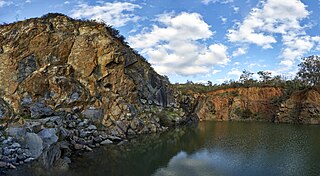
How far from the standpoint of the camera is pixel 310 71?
78938 millimetres

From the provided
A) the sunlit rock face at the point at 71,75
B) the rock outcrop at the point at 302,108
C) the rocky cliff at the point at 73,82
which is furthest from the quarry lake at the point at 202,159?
the rock outcrop at the point at 302,108

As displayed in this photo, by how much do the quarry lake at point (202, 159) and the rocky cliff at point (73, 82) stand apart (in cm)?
606

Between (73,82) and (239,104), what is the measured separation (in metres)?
55.3

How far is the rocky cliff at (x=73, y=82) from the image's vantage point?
41.9 meters

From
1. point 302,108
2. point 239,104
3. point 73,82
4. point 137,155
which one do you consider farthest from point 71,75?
point 239,104

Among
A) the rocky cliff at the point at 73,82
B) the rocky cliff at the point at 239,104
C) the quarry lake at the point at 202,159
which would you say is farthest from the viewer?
the rocky cliff at the point at 239,104

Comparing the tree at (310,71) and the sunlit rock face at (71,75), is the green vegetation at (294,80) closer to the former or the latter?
the tree at (310,71)

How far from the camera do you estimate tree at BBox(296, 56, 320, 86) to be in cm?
7756

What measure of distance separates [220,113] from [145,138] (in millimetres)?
48789

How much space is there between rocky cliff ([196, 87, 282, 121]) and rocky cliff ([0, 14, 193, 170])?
34014 millimetres

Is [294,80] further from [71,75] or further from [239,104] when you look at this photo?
[71,75]

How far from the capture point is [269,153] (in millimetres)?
32781

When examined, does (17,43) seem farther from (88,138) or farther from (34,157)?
(34,157)

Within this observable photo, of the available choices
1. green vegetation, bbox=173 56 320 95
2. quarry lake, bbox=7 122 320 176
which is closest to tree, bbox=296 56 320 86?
green vegetation, bbox=173 56 320 95
